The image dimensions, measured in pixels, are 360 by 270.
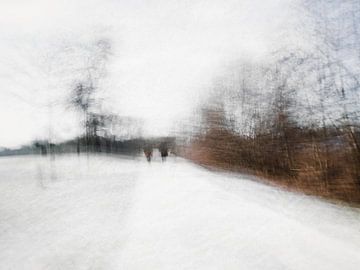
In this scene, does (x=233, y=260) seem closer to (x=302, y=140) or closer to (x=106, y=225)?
(x=106, y=225)

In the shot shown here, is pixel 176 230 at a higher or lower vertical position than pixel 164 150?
lower

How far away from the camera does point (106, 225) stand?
6020mm

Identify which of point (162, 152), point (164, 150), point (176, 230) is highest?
point (164, 150)

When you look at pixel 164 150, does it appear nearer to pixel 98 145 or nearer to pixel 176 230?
pixel 98 145

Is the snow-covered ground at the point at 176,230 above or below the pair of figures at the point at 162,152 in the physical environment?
below

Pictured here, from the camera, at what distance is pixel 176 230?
550cm

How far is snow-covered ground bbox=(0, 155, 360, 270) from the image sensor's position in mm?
4176

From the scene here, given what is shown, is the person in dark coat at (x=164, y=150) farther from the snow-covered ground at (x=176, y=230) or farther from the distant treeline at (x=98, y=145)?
the snow-covered ground at (x=176, y=230)

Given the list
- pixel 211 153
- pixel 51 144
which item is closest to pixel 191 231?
pixel 211 153

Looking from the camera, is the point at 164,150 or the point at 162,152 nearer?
the point at 162,152

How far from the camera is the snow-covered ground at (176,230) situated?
4.18 meters

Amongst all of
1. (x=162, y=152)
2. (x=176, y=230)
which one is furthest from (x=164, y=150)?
(x=176, y=230)

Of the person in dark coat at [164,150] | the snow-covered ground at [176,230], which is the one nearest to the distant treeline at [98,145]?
the person in dark coat at [164,150]

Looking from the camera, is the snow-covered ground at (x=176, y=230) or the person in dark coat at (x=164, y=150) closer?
the snow-covered ground at (x=176, y=230)
